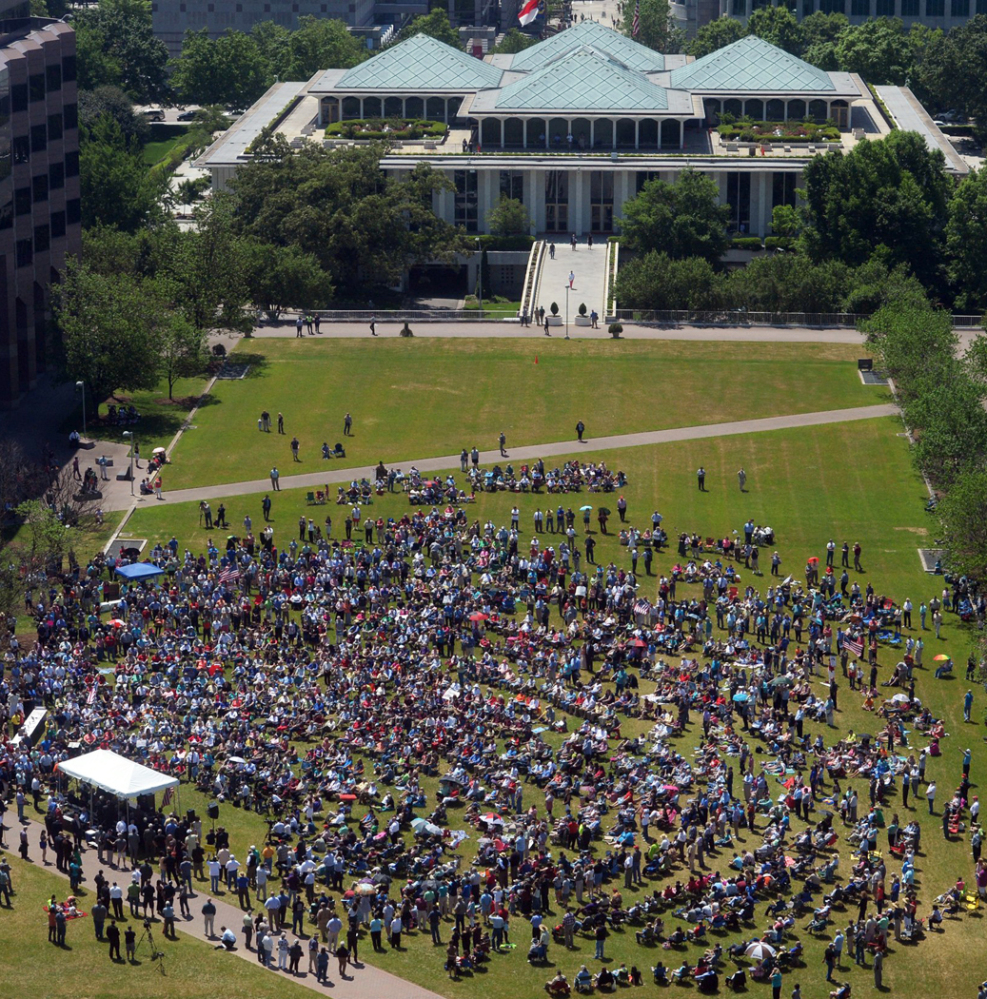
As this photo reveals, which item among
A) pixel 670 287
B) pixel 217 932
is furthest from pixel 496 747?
pixel 670 287

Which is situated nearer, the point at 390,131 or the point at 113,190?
the point at 113,190

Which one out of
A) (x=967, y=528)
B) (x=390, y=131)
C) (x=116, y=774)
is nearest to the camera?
(x=116, y=774)

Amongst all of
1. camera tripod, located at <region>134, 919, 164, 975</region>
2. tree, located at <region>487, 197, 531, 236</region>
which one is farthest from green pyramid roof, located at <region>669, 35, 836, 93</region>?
camera tripod, located at <region>134, 919, 164, 975</region>

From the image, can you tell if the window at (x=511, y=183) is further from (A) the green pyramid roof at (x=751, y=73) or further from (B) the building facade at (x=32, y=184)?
(B) the building facade at (x=32, y=184)

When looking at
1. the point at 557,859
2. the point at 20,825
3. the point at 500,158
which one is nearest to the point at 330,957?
the point at 557,859

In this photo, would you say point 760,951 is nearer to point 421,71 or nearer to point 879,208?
point 879,208

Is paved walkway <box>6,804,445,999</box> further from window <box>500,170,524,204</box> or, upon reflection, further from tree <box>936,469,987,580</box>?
window <box>500,170,524,204</box>

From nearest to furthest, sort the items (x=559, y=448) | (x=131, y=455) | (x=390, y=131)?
1. (x=131, y=455)
2. (x=559, y=448)
3. (x=390, y=131)

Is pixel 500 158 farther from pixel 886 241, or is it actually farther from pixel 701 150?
pixel 886 241
